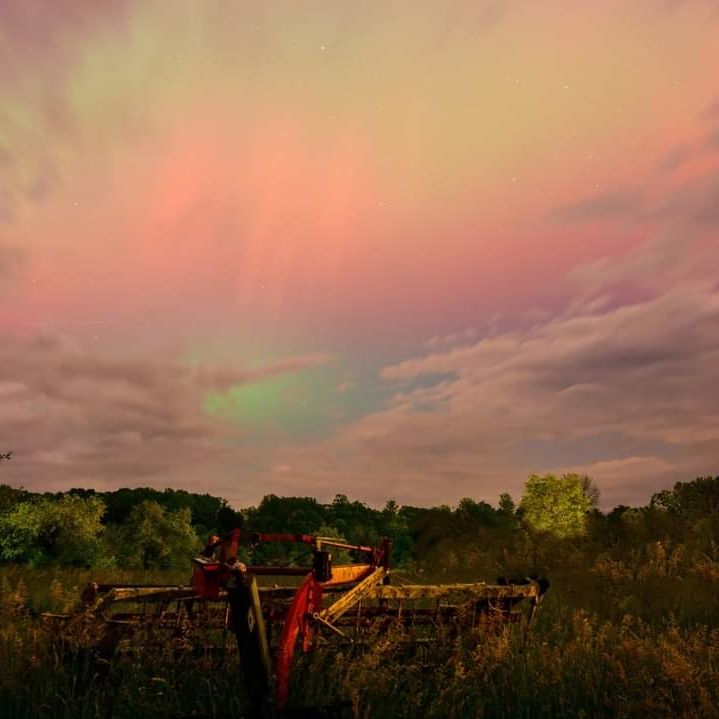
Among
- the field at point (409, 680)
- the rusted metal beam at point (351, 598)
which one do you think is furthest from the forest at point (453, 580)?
the rusted metal beam at point (351, 598)

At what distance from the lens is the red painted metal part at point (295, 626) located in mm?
6379

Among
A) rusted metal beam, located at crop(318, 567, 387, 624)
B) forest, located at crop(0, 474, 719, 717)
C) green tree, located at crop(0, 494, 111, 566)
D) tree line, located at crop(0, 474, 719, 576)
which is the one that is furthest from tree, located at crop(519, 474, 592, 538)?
rusted metal beam, located at crop(318, 567, 387, 624)

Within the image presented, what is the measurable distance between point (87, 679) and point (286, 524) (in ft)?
59.9

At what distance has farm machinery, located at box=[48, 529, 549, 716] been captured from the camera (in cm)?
589

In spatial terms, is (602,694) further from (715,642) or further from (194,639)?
(194,639)

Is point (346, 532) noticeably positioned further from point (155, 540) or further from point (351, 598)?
point (351, 598)

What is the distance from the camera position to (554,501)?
37.8 m

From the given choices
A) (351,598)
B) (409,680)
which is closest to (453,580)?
(409,680)

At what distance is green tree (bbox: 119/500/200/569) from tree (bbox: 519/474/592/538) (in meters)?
16.7

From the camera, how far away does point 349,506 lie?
30.4 meters

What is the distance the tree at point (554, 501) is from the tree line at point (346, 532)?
8.13ft

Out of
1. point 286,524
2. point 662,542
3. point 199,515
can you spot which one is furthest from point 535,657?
point 199,515

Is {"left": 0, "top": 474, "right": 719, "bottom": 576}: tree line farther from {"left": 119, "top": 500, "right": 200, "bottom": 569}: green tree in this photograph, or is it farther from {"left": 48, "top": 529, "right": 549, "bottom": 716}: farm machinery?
{"left": 48, "top": 529, "right": 549, "bottom": 716}: farm machinery

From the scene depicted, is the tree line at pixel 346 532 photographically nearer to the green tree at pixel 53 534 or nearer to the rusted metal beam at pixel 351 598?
the green tree at pixel 53 534
